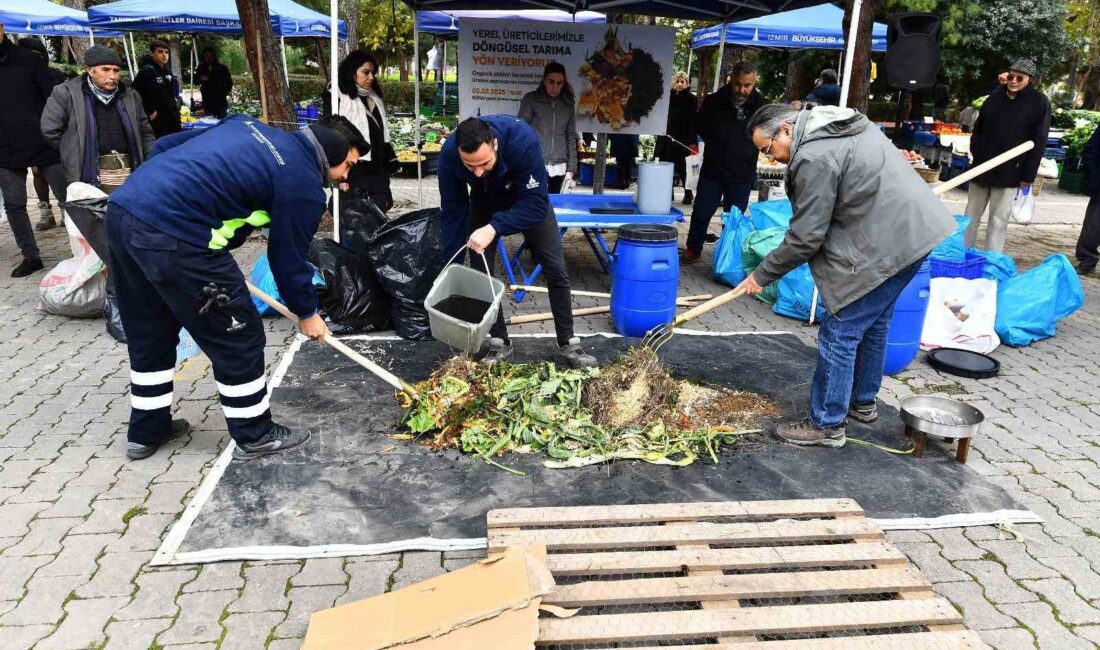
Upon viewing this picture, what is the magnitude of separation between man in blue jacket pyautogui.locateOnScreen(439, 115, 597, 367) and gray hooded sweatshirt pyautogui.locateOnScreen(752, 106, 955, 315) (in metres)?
1.40

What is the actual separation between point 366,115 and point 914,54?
4.81 meters

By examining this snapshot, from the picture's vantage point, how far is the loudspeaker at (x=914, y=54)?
21.5 ft

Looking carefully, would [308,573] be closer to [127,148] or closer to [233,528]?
[233,528]

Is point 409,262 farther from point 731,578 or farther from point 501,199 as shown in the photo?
point 731,578

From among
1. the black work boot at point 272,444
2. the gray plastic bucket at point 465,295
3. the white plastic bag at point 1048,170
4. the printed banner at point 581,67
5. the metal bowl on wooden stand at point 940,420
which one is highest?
the printed banner at point 581,67

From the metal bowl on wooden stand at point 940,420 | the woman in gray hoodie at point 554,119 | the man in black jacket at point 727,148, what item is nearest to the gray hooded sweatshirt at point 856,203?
the metal bowl on wooden stand at point 940,420

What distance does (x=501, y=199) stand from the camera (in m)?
4.33

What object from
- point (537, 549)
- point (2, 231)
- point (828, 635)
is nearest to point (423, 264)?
point (537, 549)

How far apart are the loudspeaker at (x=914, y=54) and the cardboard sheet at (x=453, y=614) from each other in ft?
19.5

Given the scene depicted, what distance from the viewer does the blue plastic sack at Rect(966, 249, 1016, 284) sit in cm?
542

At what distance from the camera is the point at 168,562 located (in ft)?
9.00

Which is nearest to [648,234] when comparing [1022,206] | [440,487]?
[440,487]

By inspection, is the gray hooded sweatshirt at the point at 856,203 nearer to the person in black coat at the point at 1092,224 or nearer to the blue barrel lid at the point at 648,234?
the blue barrel lid at the point at 648,234

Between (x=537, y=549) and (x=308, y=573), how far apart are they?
0.86 meters
